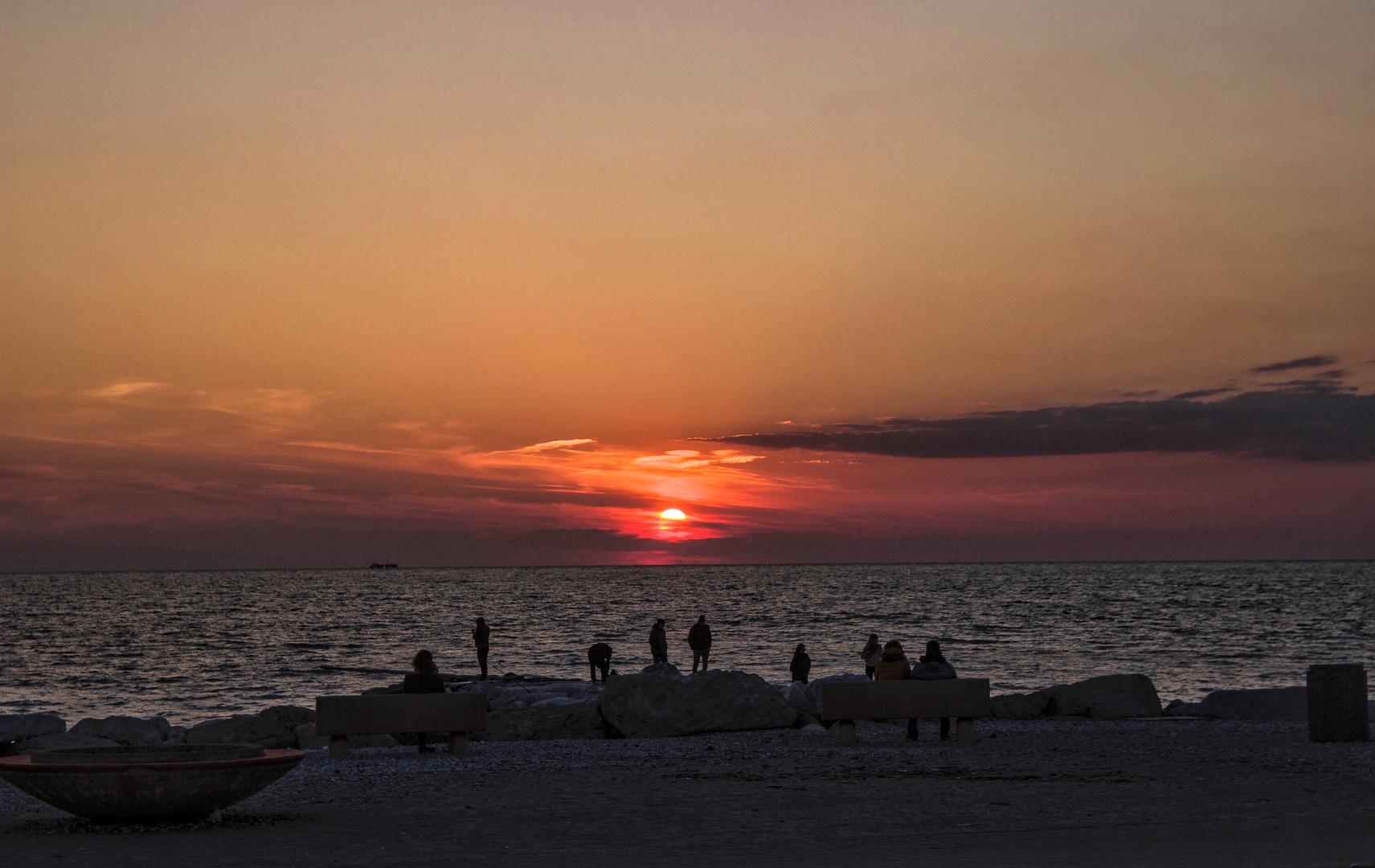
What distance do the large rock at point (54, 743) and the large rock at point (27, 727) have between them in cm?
46

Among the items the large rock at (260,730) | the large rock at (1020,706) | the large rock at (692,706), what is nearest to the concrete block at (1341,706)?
the large rock at (1020,706)

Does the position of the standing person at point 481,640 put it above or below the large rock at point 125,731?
above

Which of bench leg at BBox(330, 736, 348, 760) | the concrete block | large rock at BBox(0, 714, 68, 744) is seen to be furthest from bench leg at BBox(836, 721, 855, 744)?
large rock at BBox(0, 714, 68, 744)

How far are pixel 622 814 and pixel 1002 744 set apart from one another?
7758 mm

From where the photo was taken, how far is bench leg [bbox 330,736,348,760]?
17.7 meters

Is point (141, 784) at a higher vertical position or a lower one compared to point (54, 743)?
higher

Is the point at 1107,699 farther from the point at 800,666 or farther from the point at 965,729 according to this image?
the point at 800,666

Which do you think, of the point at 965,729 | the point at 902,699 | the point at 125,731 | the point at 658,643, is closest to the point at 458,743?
the point at 902,699

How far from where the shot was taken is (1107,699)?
22250mm

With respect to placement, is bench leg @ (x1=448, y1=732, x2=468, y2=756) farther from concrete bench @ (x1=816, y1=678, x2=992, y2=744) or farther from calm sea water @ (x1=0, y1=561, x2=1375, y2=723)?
calm sea water @ (x1=0, y1=561, x2=1375, y2=723)

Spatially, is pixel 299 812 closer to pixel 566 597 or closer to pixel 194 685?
pixel 194 685

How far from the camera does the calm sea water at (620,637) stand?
50062 mm

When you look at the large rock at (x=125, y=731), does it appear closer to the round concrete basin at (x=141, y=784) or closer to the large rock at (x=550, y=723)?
the large rock at (x=550, y=723)

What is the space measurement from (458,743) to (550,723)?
394cm
